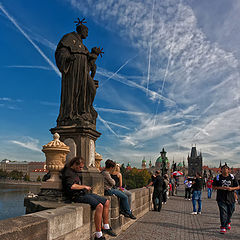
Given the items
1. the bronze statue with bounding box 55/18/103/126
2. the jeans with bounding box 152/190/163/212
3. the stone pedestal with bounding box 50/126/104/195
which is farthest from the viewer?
the jeans with bounding box 152/190/163/212

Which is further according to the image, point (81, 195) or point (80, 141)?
point (80, 141)

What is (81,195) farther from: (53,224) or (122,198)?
(122,198)

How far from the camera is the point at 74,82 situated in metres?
6.89

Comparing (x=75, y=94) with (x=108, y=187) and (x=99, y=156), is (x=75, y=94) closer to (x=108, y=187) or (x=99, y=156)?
(x=99, y=156)

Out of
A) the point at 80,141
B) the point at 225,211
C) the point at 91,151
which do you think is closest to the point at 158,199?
the point at 225,211

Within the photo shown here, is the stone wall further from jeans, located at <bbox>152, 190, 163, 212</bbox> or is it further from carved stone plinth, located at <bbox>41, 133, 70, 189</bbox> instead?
jeans, located at <bbox>152, 190, 163, 212</bbox>

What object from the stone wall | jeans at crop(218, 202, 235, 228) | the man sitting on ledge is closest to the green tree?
jeans at crop(218, 202, 235, 228)

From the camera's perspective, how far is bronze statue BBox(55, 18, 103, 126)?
6742mm

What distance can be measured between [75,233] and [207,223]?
5.82 m

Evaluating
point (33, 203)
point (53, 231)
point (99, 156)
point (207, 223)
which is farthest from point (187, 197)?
point (53, 231)

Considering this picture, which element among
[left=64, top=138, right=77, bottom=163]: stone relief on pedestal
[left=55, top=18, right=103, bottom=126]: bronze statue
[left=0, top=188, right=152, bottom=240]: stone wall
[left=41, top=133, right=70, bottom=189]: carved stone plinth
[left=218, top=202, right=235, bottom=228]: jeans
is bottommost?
[left=218, top=202, right=235, bottom=228]: jeans

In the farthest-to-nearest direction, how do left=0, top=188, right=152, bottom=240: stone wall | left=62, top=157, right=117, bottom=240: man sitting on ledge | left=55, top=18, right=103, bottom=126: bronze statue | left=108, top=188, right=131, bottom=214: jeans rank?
1. left=55, top=18, right=103, bottom=126: bronze statue
2. left=108, top=188, right=131, bottom=214: jeans
3. left=62, top=157, right=117, bottom=240: man sitting on ledge
4. left=0, top=188, right=152, bottom=240: stone wall

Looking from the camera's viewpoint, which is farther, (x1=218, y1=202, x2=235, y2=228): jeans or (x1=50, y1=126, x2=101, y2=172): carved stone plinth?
(x1=218, y1=202, x2=235, y2=228): jeans

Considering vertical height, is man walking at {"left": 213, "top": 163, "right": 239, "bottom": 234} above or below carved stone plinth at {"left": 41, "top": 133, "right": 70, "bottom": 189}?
below
